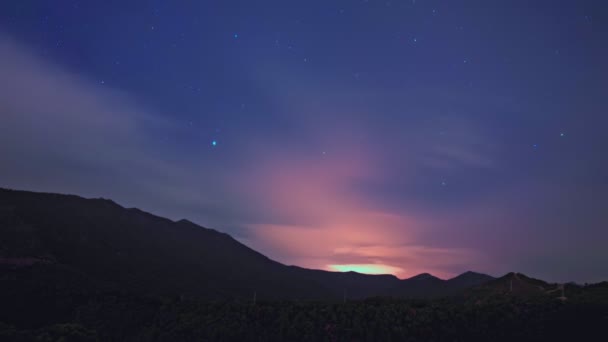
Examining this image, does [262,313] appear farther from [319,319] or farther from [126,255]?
[126,255]

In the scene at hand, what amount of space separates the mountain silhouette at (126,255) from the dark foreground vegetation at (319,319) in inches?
671

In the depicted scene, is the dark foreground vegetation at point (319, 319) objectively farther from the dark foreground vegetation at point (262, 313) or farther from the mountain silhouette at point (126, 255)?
→ the mountain silhouette at point (126, 255)

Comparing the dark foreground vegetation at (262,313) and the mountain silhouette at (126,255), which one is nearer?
the dark foreground vegetation at (262,313)

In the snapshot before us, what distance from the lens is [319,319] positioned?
32781 millimetres

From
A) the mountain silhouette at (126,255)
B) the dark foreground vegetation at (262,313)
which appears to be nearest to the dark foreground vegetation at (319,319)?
the dark foreground vegetation at (262,313)

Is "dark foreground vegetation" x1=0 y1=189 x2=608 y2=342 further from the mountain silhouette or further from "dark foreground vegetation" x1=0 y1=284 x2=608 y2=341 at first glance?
the mountain silhouette

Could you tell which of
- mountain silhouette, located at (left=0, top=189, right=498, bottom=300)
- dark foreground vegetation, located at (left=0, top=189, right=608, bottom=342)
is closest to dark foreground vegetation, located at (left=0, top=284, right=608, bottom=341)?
dark foreground vegetation, located at (left=0, top=189, right=608, bottom=342)

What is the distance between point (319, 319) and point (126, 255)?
226ft

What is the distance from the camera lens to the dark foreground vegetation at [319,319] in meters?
29.5

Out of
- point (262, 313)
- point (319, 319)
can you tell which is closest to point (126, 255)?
point (262, 313)

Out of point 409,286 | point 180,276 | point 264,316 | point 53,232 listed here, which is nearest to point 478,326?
point 264,316

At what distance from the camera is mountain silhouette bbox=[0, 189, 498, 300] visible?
66.0 m

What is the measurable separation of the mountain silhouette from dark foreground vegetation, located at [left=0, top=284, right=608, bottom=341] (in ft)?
55.9

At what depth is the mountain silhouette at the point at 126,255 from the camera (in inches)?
2598
